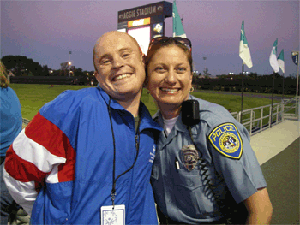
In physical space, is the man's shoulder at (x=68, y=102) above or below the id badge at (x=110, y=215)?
above

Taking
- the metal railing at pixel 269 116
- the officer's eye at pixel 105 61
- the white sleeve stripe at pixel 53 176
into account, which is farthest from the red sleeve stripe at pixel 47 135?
the metal railing at pixel 269 116

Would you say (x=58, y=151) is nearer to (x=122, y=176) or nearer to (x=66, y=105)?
(x=66, y=105)

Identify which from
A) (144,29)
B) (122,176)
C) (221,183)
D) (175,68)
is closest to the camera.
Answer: (122,176)

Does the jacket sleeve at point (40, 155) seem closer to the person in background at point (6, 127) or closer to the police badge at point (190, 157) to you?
the police badge at point (190, 157)

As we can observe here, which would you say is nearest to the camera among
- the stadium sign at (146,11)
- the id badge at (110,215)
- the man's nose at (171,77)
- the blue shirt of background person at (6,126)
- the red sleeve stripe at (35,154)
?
the red sleeve stripe at (35,154)

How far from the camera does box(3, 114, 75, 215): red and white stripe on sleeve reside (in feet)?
4.15

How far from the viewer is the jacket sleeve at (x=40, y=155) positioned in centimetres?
127

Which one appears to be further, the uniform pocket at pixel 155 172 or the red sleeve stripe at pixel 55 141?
the uniform pocket at pixel 155 172

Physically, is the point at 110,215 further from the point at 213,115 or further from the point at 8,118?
the point at 8,118

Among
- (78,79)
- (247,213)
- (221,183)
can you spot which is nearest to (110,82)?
(221,183)

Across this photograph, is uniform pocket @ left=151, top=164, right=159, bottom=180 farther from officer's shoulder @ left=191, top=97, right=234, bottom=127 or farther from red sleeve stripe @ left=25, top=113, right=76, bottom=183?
red sleeve stripe @ left=25, top=113, right=76, bottom=183

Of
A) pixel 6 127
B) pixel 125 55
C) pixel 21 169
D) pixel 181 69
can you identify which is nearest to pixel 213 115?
pixel 181 69

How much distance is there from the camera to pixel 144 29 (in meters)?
18.7

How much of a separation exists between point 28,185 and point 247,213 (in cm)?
134
